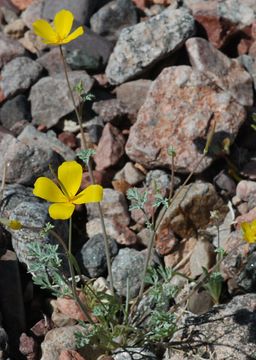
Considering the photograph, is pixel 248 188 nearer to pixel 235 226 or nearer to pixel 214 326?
pixel 235 226

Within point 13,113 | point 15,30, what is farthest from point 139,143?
point 15,30

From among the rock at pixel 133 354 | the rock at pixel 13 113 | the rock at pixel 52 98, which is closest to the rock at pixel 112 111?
the rock at pixel 52 98

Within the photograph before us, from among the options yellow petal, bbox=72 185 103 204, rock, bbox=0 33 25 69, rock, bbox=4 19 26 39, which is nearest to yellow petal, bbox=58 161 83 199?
yellow petal, bbox=72 185 103 204

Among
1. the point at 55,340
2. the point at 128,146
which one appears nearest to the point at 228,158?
the point at 128,146

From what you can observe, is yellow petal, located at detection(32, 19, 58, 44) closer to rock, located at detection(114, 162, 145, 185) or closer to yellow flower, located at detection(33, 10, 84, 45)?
yellow flower, located at detection(33, 10, 84, 45)

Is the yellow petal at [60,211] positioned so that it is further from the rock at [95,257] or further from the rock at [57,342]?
the rock at [95,257]
